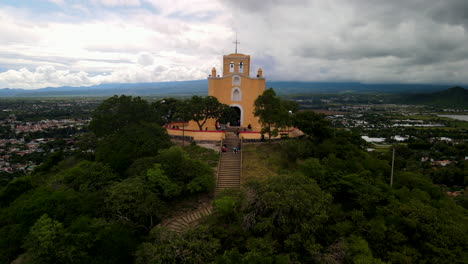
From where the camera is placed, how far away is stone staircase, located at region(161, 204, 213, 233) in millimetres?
12743

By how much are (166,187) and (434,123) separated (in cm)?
10807

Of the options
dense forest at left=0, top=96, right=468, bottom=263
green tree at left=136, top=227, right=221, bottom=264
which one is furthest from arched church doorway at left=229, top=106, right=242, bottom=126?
green tree at left=136, top=227, right=221, bottom=264

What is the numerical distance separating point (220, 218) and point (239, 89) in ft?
55.9

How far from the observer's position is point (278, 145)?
21500mm

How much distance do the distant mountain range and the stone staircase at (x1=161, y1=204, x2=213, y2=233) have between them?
7253 inches

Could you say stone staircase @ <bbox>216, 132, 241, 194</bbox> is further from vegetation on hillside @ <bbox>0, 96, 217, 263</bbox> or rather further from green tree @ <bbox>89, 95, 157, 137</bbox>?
green tree @ <bbox>89, 95, 157, 137</bbox>

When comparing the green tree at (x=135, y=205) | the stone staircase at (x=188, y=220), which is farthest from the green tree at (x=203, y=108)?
the green tree at (x=135, y=205)

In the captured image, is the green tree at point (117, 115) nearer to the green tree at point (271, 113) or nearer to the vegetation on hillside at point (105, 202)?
the vegetation on hillside at point (105, 202)

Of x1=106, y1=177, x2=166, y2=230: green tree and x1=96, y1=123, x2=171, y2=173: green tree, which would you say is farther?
x1=96, y1=123, x2=171, y2=173: green tree

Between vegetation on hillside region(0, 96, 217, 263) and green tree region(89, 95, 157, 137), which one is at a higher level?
green tree region(89, 95, 157, 137)

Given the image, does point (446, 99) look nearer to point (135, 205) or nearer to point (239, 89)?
point (239, 89)

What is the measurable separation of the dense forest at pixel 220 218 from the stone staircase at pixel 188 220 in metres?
0.62

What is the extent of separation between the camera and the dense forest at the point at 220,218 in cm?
984

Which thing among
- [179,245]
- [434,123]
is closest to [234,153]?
[179,245]
